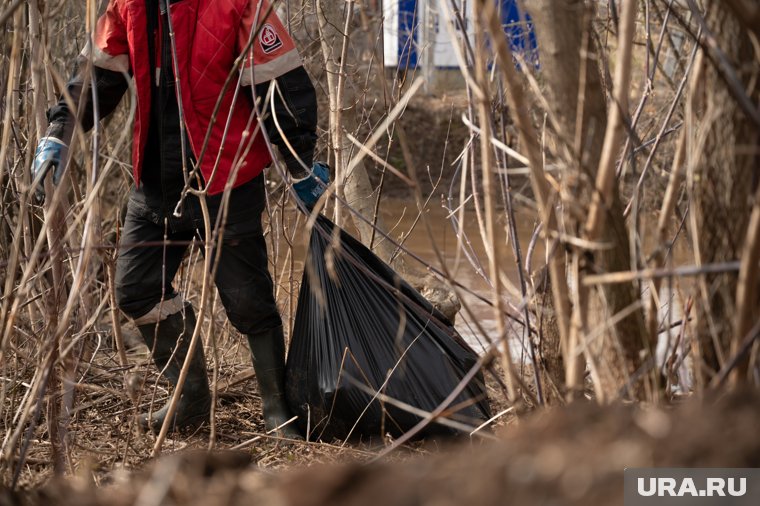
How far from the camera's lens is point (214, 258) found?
293cm

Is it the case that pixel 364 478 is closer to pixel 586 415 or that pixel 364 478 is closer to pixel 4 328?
pixel 586 415

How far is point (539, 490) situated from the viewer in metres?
1.22

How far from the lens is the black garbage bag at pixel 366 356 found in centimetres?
288

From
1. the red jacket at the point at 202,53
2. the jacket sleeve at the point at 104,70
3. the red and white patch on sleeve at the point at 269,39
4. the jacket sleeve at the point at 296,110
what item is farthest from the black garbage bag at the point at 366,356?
the jacket sleeve at the point at 104,70

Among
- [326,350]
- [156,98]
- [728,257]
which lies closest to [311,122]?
[156,98]

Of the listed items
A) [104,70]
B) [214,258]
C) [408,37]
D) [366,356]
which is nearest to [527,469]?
[366,356]

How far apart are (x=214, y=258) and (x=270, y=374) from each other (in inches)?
17.6

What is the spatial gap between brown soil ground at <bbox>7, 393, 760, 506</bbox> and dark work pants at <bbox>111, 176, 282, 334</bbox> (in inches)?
59.8

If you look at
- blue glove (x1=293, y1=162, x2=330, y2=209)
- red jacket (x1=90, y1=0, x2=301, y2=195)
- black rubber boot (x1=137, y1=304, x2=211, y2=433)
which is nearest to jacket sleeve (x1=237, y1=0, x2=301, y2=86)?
red jacket (x1=90, y1=0, x2=301, y2=195)

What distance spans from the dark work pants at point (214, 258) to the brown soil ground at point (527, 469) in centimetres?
152

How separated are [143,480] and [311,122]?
1.70m

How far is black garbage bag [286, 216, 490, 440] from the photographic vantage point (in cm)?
288

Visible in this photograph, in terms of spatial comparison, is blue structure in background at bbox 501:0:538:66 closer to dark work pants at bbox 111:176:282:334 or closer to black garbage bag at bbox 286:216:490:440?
black garbage bag at bbox 286:216:490:440

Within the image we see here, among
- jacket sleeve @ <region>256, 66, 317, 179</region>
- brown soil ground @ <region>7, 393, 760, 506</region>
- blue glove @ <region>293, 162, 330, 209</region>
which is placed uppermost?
jacket sleeve @ <region>256, 66, 317, 179</region>
